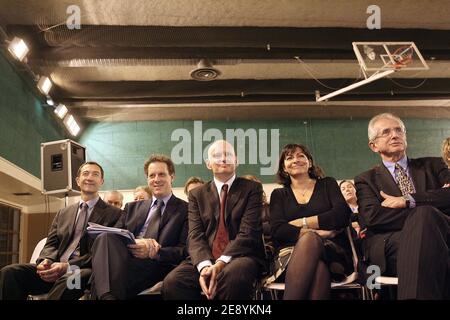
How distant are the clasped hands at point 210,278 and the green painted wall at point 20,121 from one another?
11.5 ft

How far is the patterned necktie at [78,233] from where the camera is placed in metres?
2.80

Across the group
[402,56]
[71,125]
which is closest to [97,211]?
[402,56]

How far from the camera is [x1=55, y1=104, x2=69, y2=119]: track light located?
20.9 ft

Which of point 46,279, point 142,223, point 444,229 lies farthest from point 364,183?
point 46,279

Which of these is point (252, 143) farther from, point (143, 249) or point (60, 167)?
point (143, 249)

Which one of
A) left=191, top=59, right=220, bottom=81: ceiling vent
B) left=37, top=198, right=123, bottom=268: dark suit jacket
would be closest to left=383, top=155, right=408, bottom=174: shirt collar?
left=37, top=198, right=123, bottom=268: dark suit jacket

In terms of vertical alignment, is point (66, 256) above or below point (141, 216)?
below

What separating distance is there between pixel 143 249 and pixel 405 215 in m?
1.40

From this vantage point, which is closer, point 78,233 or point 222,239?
point 222,239

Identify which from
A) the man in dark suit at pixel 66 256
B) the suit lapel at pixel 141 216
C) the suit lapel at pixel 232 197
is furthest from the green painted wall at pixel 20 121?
the suit lapel at pixel 232 197

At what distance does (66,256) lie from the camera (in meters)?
2.79

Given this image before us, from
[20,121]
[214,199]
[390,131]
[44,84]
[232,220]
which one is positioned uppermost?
[44,84]

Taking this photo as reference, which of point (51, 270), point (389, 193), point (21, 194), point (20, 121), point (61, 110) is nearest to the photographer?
point (389, 193)

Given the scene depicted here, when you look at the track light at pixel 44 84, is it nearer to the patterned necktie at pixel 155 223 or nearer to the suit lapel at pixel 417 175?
the patterned necktie at pixel 155 223
